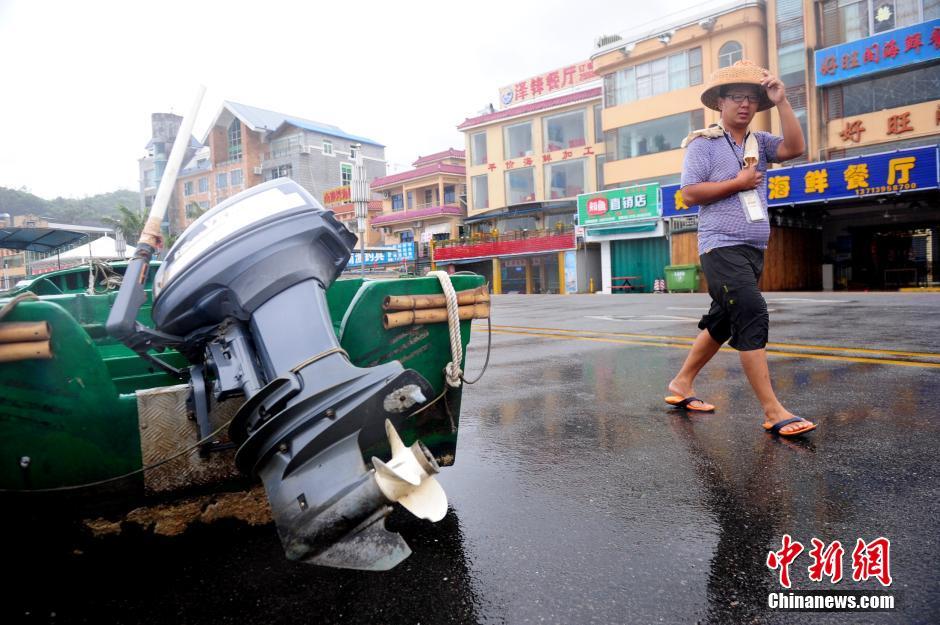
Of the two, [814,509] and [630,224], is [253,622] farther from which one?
[630,224]

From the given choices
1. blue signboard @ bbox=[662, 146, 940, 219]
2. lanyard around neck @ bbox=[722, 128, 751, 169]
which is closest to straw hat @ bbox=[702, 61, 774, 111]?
lanyard around neck @ bbox=[722, 128, 751, 169]

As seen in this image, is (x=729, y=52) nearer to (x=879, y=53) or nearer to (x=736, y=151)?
(x=879, y=53)

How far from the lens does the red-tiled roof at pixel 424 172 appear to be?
135 feet

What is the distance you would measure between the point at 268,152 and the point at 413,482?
178ft

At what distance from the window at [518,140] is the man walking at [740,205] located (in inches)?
1290

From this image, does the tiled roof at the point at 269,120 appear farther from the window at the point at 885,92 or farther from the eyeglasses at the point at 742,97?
the eyeglasses at the point at 742,97

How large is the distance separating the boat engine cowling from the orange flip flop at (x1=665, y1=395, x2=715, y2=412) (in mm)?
2277

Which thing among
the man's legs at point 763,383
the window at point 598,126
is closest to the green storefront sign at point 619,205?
the window at point 598,126

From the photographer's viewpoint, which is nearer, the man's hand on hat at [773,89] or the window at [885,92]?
the man's hand on hat at [773,89]

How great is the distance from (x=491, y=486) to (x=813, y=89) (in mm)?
25325

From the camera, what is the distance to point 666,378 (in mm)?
4273

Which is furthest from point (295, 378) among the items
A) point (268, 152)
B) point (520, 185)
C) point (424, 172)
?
point (268, 152)

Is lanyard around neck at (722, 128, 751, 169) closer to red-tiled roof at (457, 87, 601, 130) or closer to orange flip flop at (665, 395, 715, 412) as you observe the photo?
orange flip flop at (665, 395, 715, 412)

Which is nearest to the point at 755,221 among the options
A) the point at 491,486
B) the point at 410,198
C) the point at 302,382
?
the point at 491,486
